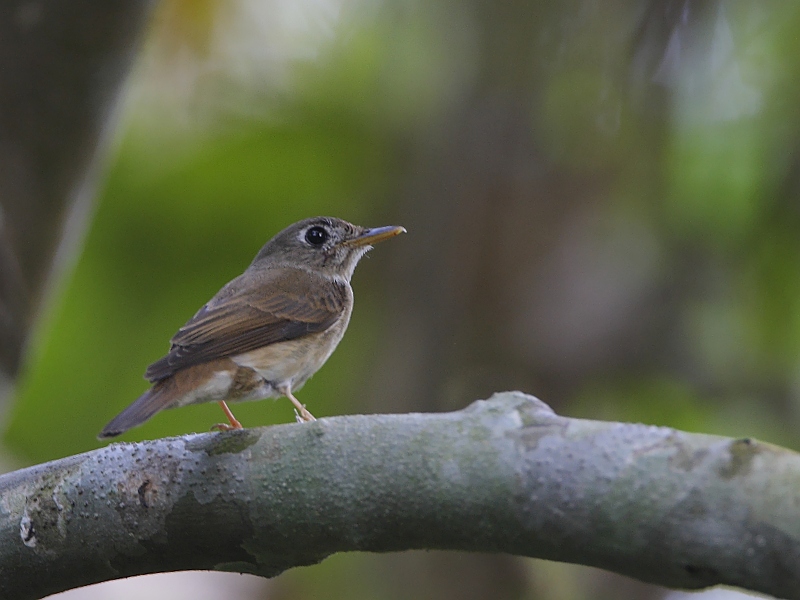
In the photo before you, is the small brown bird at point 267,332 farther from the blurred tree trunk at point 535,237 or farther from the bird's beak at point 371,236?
the blurred tree trunk at point 535,237

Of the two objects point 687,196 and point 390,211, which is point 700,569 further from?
point 390,211

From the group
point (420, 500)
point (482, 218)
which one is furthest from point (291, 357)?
point (482, 218)

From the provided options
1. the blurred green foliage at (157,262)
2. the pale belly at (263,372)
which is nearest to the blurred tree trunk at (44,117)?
the pale belly at (263,372)

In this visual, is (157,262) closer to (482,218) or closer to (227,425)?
(482,218)

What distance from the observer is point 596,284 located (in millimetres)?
6340

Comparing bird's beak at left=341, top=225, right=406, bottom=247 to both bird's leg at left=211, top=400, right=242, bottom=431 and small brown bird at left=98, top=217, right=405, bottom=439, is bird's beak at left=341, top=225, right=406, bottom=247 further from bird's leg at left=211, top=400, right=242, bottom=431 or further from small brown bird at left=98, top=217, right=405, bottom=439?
bird's leg at left=211, top=400, right=242, bottom=431

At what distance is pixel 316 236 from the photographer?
203 inches

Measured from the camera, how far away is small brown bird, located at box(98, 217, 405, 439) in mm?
3584

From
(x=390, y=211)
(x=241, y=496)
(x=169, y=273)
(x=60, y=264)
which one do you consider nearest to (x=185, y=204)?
(x=169, y=273)

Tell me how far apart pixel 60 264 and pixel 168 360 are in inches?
62.3

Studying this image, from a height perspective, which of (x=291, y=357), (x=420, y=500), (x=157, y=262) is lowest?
(x=420, y=500)

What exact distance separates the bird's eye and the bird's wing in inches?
12.3

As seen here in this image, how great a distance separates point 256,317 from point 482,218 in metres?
2.76

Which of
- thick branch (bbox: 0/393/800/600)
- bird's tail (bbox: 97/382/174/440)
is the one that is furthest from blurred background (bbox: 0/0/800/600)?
thick branch (bbox: 0/393/800/600)
